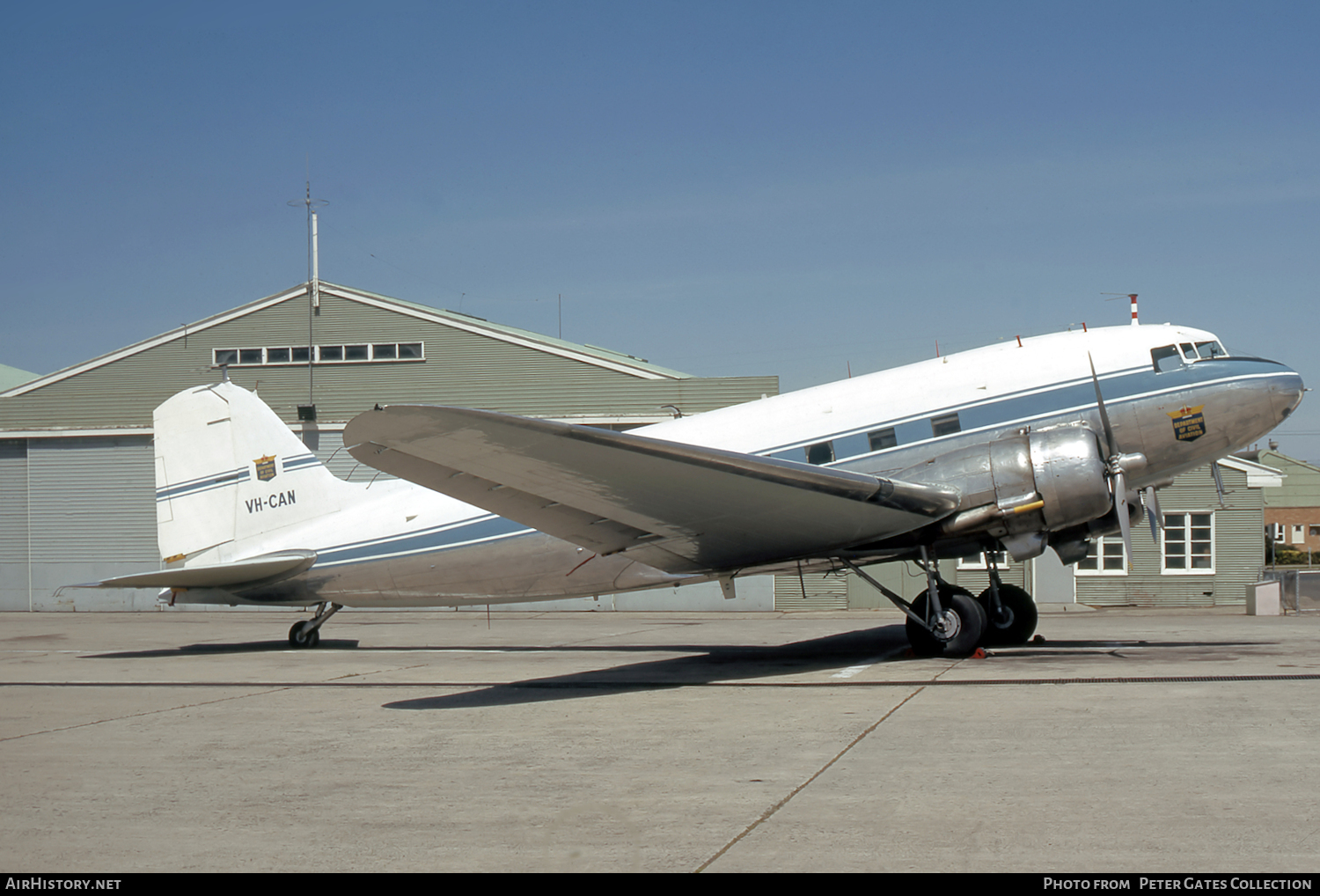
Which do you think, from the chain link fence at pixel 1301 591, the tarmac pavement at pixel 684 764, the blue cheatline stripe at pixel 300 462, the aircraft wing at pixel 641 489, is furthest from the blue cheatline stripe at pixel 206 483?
the chain link fence at pixel 1301 591

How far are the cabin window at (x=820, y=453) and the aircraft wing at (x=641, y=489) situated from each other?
1.51 metres

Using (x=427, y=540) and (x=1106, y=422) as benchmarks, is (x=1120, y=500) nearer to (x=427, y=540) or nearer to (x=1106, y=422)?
(x=1106, y=422)

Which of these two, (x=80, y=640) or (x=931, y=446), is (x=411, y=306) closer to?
(x=80, y=640)

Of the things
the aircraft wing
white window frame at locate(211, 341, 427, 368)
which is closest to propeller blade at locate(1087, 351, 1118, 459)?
the aircraft wing

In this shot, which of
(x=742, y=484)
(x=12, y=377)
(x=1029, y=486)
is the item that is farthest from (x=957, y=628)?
(x=12, y=377)

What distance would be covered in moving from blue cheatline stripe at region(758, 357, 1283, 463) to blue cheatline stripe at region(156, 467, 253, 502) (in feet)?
30.6

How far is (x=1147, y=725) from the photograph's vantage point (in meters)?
7.64

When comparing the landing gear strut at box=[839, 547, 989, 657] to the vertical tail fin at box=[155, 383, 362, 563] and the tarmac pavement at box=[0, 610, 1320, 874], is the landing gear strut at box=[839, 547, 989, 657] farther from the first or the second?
the vertical tail fin at box=[155, 383, 362, 563]

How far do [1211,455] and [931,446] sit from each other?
3533 mm

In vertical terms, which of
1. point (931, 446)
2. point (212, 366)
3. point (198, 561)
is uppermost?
point (212, 366)

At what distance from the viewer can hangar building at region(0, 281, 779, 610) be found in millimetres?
30859

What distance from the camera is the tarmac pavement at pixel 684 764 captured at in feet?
16.2

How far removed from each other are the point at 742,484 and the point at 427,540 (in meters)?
5.59

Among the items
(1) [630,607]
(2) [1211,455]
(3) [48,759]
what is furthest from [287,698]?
(1) [630,607]
